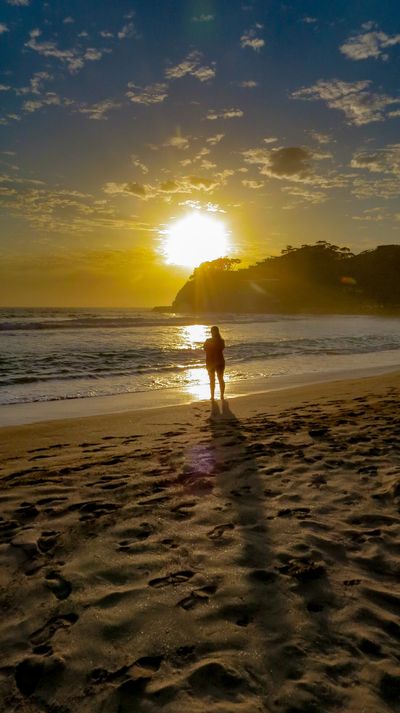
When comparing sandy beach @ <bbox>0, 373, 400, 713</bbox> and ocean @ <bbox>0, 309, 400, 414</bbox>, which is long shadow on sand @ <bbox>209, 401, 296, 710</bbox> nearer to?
sandy beach @ <bbox>0, 373, 400, 713</bbox>

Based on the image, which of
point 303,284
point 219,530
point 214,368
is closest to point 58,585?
point 219,530

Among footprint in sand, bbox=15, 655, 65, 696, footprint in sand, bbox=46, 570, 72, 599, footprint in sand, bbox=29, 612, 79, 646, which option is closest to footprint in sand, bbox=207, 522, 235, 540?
footprint in sand, bbox=46, 570, 72, 599

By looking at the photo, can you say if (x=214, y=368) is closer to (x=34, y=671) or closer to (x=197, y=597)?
(x=197, y=597)

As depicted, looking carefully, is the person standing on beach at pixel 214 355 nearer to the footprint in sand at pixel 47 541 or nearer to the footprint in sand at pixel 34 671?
the footprint in sand at pixel 47 541

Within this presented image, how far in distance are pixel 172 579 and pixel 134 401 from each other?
9.08 metres

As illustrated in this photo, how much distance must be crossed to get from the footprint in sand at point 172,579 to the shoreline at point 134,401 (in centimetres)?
692

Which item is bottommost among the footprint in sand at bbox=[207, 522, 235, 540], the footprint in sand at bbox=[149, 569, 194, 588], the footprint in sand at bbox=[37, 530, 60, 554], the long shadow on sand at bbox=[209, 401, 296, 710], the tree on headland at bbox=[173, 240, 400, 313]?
the long shadow on sand at bbox=[209, 401, 296, 710]

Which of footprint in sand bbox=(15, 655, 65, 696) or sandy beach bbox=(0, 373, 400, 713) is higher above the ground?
footprint in sand bbox=(15, 655, 65, 696)

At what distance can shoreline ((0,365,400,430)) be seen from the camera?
10242 mm

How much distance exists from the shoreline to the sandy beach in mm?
3662

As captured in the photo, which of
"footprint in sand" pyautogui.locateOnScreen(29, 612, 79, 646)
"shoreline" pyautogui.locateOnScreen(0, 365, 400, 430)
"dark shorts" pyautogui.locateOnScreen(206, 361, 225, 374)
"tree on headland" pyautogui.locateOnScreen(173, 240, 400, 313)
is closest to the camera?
"footprint in sand" pyautogui.locateOnScreen(29, 612, 79, 646)

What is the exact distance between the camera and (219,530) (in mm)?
4027

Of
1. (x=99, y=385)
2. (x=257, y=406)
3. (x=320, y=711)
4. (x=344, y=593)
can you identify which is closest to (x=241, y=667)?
(x=320, y=711)

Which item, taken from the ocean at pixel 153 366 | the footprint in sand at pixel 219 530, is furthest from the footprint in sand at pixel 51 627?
the ocean at pixel 153 366
